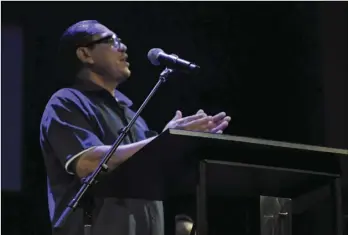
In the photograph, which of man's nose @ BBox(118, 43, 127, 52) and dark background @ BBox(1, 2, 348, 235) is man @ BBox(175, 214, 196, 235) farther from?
man's nose @ BBox(118, 43, 127, 52)

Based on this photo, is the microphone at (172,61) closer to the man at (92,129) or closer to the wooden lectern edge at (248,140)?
the man at (92,129)

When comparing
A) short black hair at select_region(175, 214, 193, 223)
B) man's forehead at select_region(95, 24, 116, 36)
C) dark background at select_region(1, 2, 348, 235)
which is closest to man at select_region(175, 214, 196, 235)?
short black hair at select_region(175, 214, 193, 223)

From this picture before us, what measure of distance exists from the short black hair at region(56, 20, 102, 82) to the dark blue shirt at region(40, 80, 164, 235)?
0.24 feet

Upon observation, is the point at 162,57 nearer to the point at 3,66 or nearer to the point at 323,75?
the point at 3,66

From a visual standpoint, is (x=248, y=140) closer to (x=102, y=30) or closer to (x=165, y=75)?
(x=165, y=75)

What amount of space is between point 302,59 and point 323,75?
124 millimetres

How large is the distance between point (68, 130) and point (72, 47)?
39cm

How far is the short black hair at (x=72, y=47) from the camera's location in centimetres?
232

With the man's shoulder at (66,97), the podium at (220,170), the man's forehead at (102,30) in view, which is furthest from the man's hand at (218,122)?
the man's forehead at (102,30)

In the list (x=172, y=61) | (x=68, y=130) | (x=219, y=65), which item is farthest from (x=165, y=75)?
(x=219, y=65)

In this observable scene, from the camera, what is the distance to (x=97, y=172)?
5.77 ft

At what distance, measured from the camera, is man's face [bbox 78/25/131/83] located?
231 cm

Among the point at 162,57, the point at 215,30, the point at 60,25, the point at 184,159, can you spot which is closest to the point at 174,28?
the point at 215,30

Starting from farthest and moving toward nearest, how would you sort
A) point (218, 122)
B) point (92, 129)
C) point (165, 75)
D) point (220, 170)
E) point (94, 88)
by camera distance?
1. point (94, 88)
2. point (92, 129)
3. point (165, 75)
4. point (218, 122)
5. point (220, 170)
